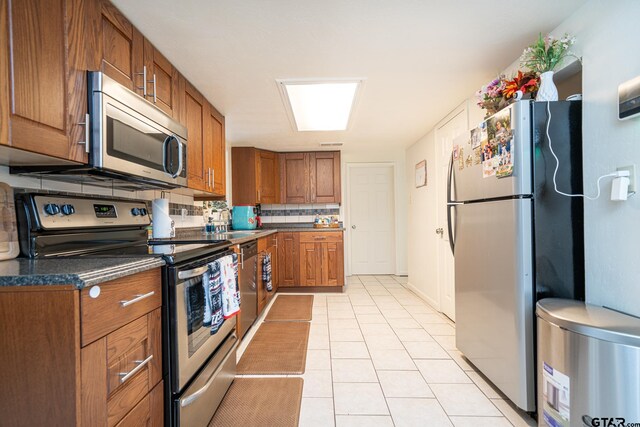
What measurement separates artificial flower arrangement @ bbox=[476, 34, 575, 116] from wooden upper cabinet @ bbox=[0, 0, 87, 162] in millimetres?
2099

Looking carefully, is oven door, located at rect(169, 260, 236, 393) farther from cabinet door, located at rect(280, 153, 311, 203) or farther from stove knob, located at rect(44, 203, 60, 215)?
cabinet door, located at rect(280, 153, 311, 203)

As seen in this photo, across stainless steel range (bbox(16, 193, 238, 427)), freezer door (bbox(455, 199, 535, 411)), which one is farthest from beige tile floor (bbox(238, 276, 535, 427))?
stainless steel range (bbox(16, 193, 238, 427))

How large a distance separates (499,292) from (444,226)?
151 cm

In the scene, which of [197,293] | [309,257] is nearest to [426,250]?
[309,257]

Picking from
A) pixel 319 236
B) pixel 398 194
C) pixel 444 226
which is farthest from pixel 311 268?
pixel 398 194

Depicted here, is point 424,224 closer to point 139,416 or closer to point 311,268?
point 311,268

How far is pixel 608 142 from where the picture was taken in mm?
1299

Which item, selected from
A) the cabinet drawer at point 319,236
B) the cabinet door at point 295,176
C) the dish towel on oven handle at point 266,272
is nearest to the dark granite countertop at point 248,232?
the cabinet drawer at point 319,236

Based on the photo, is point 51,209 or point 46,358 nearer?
point 46,358

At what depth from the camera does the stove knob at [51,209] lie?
49.5 inches

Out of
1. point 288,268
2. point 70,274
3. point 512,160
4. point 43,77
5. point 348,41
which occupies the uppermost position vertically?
Result: point 348,41

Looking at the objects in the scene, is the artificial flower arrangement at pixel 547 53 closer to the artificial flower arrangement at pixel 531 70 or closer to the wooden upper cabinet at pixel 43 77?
the artificial flower arrangement at pixel 531 70

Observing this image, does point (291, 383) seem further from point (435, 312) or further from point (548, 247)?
point (435, 312)

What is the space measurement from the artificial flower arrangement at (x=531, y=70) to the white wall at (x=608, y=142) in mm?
77
